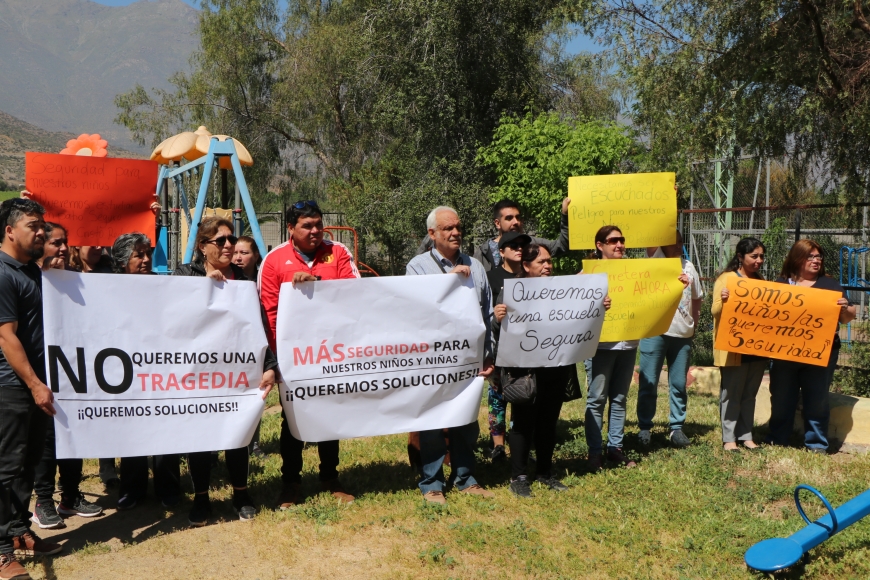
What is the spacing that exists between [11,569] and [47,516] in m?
0.92

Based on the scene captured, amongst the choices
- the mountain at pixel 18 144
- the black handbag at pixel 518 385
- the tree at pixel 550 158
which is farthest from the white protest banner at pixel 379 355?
the mountain at pixel 18 144

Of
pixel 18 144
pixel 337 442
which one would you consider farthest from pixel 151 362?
pixel 18 144

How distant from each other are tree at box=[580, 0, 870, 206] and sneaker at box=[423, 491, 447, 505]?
5905mm

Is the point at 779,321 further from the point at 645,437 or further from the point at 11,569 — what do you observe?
the point at 11,569

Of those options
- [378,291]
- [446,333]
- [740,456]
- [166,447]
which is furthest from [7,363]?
[740,456]

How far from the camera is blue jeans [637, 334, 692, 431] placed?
7.00m

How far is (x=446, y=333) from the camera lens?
5570 mm

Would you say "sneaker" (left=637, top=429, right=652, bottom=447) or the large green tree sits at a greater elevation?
the large green tree

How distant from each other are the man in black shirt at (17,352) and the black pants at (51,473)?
602 millimetres

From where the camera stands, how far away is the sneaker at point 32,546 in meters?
4.76

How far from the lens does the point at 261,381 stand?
5203mm

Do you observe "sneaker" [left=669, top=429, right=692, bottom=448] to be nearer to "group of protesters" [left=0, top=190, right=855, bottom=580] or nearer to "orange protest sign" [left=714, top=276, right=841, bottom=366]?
"group of protesters" [left=0, top=190, right=855, bottom=580]

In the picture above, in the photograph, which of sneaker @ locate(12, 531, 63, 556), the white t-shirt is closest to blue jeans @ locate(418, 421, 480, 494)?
the white t-shirt

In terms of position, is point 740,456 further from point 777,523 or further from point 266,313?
point 266,313
